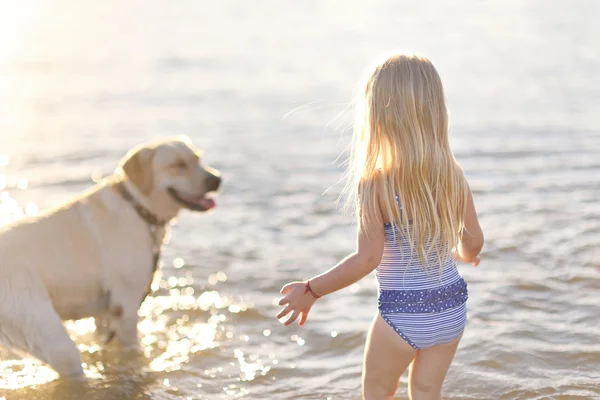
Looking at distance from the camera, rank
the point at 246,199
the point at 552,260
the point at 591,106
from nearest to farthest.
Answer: the point at 552,260
the point at 246,199
the point at 591,106

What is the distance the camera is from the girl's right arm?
145 inches

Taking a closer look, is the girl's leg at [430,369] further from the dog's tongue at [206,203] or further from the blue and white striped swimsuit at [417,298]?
the dog's tongue at [206,203]

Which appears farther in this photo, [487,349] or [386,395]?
[487,349]

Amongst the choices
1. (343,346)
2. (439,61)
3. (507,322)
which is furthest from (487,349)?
(439,61)

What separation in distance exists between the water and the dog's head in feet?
3.28

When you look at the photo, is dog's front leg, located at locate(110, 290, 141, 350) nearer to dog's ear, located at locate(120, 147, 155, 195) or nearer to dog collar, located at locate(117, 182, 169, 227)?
dog collar, located at locate(117, 182, 169, 227)

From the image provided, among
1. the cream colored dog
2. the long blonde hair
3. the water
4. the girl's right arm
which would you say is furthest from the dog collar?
the girl's right arm

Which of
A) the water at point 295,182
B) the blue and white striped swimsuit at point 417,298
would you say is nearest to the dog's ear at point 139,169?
the water at point 295,182

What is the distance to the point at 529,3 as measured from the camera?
2631cm

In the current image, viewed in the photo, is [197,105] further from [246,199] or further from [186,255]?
[186,255]

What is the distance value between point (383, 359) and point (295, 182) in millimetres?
5616

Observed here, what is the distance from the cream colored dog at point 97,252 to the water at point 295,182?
40 centimetres

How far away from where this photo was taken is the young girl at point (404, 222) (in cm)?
351

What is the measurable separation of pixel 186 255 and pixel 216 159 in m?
3.14
